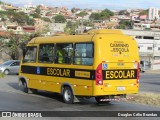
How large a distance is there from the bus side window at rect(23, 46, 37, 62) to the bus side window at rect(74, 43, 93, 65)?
334 centimetres

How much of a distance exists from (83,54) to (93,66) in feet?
2.90

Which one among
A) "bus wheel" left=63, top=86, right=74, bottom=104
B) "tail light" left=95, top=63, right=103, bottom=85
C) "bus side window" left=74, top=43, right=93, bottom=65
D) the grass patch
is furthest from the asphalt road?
"bus side window" left=74, top=43, right=93, bottom=65

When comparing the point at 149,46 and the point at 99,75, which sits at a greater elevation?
the point at 99,75

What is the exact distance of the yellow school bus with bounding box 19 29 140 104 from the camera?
14.6m

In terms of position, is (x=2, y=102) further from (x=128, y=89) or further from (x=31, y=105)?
(x=128, y=89)

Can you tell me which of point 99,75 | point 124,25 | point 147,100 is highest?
point 99,75

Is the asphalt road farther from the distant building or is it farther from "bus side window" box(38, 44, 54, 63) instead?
the distant building

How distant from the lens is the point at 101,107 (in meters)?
14.9

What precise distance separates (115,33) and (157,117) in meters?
4.31

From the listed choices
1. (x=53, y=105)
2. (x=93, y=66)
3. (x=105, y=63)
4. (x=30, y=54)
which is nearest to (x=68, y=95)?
(x=53, y=105)

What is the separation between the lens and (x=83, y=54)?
15.2 m

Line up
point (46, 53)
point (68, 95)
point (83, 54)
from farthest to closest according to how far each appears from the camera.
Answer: point (46, 53)
point (68, 95)
point (83, 54)

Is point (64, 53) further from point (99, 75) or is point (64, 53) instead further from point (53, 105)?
point (99, 75)

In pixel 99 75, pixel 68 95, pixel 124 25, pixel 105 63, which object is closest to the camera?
pixel 99 75
